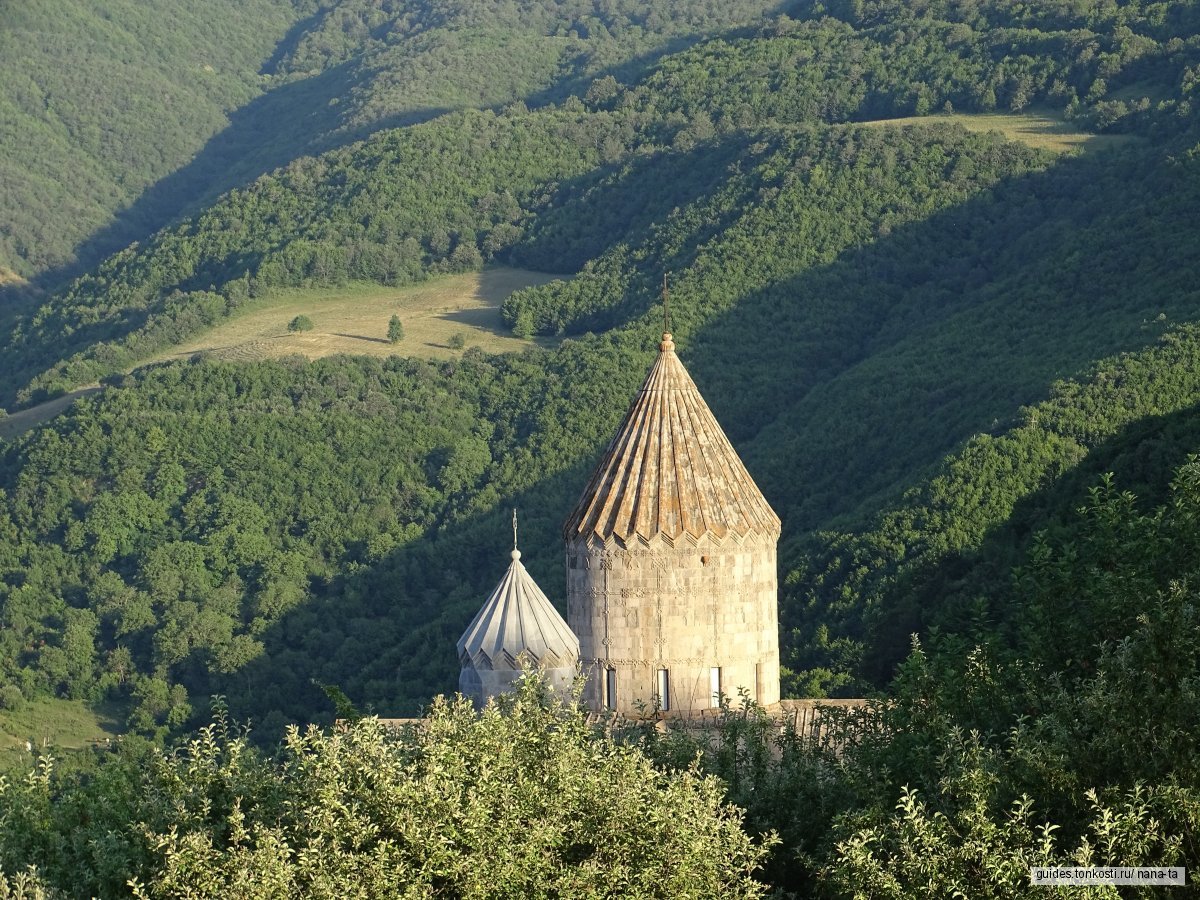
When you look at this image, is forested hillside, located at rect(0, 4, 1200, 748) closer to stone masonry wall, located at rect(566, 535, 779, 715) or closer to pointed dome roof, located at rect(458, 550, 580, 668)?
pointed dome roof, located at rect(458, 550, 580, 668)

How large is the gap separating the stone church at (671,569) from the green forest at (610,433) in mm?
2456

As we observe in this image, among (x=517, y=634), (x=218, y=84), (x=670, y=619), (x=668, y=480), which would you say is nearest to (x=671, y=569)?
(x=670, y=619)

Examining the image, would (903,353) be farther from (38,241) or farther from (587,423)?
(38,241)

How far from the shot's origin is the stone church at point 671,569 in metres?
25.5

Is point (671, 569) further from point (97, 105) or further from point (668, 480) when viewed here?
point (97, 105)

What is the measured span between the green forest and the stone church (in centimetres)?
246

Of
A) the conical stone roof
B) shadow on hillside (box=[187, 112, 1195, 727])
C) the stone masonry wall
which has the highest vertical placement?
shadow on hillside (box=[187, 112, 1195, 727])

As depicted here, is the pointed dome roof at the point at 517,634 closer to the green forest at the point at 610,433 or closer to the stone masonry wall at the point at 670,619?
the stone masonry wall at the point at 670,619

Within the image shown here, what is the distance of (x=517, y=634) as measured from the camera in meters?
27.8

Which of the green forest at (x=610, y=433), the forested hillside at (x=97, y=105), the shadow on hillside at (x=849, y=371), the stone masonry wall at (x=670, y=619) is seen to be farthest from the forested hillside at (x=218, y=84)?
the stone masonry wall at (x=670, y=619)

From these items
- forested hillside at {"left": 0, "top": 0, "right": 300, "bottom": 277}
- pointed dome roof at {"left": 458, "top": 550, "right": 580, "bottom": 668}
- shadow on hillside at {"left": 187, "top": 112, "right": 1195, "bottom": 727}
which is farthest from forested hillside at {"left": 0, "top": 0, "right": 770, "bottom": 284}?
pointed dome roof at {"left": 458, "top": 550, "right": 580, "bottom": 668}

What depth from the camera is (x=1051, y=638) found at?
20.4 meters

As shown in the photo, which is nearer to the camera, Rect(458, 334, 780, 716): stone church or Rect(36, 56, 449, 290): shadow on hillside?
Rect(458, 334, 780, 716): stone church

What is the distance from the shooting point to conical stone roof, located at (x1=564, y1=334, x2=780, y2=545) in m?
25.5
